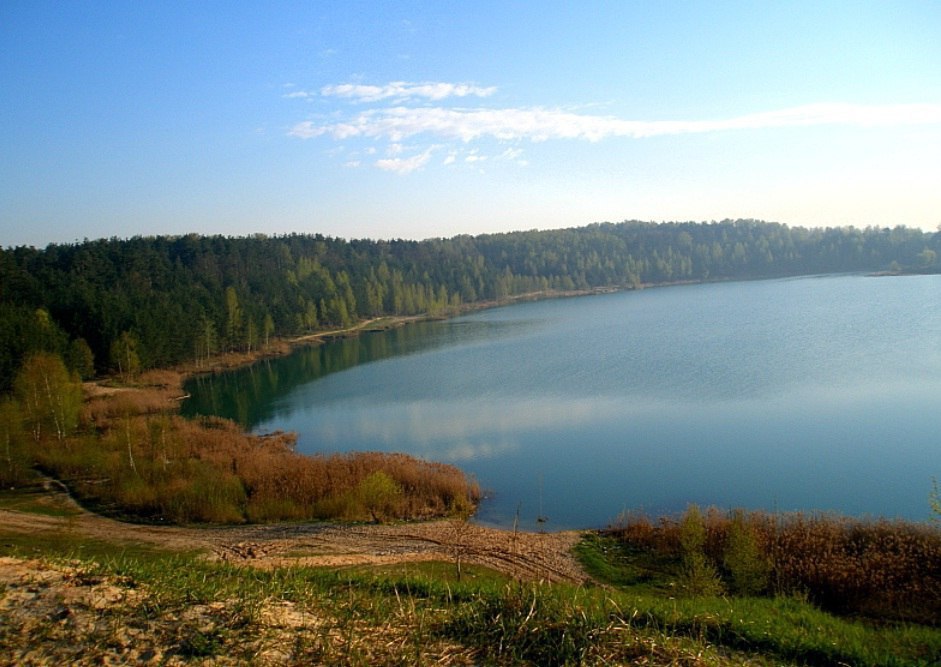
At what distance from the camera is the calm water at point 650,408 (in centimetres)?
1828

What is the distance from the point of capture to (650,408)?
26.9 m

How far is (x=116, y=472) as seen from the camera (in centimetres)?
1933

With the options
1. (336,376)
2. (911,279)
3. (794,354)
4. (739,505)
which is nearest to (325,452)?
(739,505)

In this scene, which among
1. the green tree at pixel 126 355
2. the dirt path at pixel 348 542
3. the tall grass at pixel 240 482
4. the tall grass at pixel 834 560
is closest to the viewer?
the tall grass at pixel 834 560

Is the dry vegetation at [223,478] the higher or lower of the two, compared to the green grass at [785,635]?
lower

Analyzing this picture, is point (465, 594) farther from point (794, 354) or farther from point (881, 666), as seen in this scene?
point (794, 354)

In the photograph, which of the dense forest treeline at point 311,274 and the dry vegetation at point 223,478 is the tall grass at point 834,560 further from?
the dense forest treeline at point 311,274

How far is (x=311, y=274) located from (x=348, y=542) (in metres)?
64.4

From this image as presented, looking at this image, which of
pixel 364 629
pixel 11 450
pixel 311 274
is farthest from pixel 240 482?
pixel 311 274

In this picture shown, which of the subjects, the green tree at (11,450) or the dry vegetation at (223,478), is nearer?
the dry vegetation at (223,478)

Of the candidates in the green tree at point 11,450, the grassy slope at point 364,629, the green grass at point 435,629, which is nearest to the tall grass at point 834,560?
the green grass at point 435,629

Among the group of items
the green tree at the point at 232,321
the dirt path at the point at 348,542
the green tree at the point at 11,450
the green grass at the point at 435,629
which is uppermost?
the green tree at the point at 232,321

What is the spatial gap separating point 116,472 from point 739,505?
17.6 metres

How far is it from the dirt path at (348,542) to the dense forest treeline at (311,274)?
603 inches
